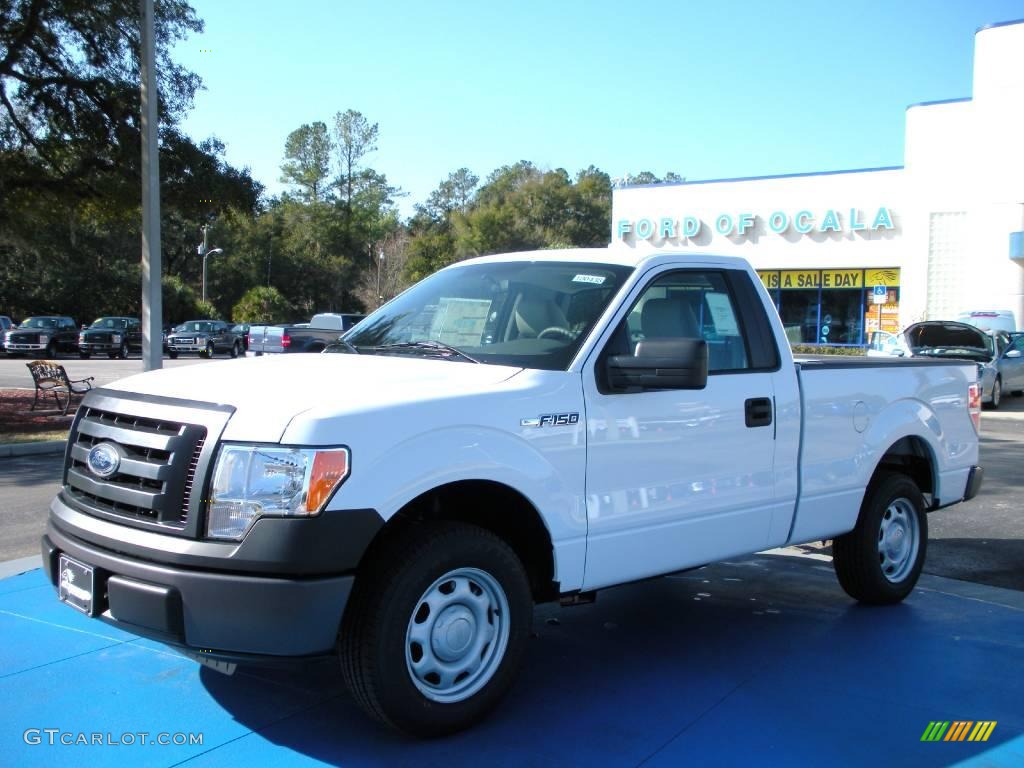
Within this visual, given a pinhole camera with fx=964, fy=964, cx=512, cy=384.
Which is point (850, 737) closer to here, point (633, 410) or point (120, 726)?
point (633, 410)

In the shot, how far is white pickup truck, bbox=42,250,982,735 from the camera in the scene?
3346 mm

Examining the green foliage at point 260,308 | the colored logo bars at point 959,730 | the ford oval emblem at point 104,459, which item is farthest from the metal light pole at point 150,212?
the green foliage at point 260,308

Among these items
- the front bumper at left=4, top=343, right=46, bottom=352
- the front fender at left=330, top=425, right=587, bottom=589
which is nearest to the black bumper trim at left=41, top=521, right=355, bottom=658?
the front fender at left=330, top=425, right=587, bottom=589

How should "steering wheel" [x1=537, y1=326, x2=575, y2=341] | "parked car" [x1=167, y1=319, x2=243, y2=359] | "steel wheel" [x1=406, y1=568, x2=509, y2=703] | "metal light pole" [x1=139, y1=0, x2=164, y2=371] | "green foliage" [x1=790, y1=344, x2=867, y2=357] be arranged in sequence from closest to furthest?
"steel wheel" [x1=406, y1=568, x2=509, y2=703]
"steering wheel" [x1=537, y1=326, x2=575, y2=341]
"metal light pole" [x1=139, y1=0, x2=164, y2=371]
"green foliage" [x1=790, y1=344, x2=867, y2=357]
"parked car" [x1=167, y1=319, x2=243, y2=359]

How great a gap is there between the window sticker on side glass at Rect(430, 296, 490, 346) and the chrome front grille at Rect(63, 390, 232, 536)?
145cm

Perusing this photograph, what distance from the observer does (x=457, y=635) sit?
3754 millimetres

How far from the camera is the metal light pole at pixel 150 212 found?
13.7 m

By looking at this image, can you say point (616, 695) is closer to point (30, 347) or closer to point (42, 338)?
point (42, 338)

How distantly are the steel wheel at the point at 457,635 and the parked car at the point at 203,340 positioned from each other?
3858cm

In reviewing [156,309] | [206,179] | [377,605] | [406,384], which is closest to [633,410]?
[406,384]

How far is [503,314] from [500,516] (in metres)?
1.10

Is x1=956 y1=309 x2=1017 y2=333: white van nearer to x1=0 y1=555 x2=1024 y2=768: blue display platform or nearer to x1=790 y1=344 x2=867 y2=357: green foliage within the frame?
x1=790 y1=344 x2=867 y2=357: green foliage

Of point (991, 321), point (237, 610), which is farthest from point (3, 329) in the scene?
point (237, 610)

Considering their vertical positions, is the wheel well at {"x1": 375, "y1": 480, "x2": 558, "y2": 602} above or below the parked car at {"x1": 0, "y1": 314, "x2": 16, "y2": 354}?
below
